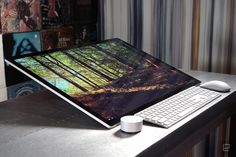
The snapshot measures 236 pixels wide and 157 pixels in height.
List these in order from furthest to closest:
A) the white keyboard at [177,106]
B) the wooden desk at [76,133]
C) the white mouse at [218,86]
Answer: the white mouse at [218,86] < the white keyboard at [177,106] < the wooden desk at [76,133]

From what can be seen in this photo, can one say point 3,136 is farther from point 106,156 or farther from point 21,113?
point 106,156

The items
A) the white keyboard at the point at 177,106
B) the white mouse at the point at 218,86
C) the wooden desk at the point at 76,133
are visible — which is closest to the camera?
the wooden desk at the point at 76,133

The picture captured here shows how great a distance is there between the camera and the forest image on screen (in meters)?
1.21

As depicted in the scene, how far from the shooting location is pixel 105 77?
1390 mm

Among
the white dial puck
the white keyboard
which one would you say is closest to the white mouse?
the white keyboard

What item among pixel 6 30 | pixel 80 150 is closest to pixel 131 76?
pixel 80 150

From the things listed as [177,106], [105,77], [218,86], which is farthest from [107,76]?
[218,86]

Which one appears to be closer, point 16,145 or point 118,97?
point 16,145

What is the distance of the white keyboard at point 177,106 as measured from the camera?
111cm

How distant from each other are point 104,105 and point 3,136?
0.35 meters

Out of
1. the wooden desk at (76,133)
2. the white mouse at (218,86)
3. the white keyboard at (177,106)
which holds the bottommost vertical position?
the wooden desk at (76,133)

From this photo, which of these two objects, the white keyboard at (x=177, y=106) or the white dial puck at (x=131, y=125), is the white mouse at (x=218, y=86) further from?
the white dial puck at (x=131, y=125)

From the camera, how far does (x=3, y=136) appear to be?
1.02 meters

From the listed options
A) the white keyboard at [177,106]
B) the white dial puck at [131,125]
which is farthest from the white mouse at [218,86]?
the white dial puck at [131,125]
